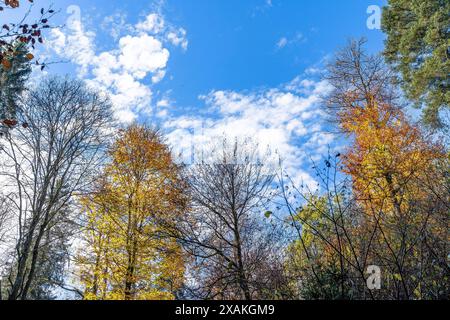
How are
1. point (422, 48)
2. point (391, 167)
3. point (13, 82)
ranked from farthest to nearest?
1. point (13, 82)
2. point (422, 48)
3. point (391, 167)

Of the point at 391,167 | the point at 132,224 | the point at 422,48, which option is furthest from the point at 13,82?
the point at 422,48

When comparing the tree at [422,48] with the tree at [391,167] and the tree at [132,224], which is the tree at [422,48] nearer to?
the tree at [391,167]

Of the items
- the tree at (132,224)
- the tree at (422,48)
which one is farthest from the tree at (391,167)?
the tree at (132,224)

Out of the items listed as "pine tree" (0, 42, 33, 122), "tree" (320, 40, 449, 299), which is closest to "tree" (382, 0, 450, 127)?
"tree" (320, 40, 449, 299)

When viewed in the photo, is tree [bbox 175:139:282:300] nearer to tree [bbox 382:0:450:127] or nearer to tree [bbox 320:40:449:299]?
tree [bbox 320:40:449:299]

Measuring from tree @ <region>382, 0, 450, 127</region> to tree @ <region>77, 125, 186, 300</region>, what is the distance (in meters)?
11.8

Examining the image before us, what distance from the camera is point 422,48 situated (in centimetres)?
1394

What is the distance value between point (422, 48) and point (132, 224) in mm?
15296

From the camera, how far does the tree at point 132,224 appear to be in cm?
976

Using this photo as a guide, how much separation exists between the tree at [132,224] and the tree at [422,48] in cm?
1177

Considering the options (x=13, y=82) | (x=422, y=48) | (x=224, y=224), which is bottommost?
(x=224, y=224)

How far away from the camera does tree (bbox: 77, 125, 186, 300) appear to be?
32.0ft

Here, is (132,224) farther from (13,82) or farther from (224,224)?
(13,82)
